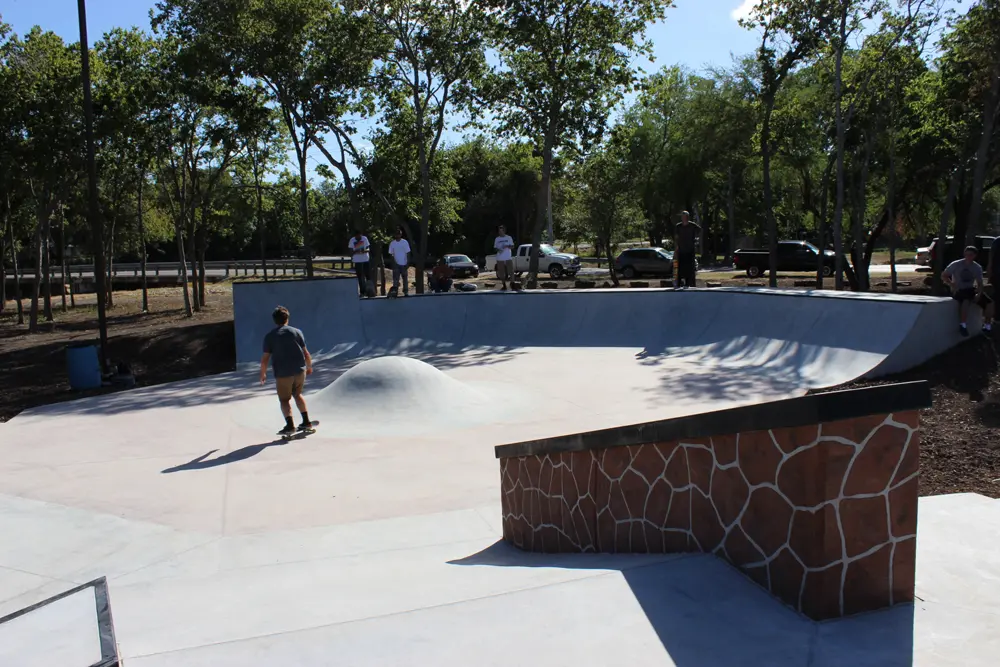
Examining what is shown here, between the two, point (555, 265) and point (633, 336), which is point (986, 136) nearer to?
point (633, 336)

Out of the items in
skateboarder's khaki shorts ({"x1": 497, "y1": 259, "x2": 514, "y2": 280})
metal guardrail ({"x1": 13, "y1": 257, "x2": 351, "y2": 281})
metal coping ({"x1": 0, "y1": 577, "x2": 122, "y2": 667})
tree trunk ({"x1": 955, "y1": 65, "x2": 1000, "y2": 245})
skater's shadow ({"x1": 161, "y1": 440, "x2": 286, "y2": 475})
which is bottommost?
skater's shadow ({"x1": 161, "y1": 440, "x2": 286, "y2": 475})

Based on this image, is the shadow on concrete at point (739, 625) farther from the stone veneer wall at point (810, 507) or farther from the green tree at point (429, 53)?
the green tree at point (429, 53)

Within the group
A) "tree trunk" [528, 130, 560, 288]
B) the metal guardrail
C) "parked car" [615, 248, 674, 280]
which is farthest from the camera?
the metal guardrail

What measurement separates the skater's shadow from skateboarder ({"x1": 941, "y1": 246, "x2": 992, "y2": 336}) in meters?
9.13

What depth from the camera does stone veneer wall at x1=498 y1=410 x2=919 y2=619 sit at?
10.1 ft

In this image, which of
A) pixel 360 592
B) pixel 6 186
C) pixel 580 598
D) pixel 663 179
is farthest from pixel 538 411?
pixel 663 179

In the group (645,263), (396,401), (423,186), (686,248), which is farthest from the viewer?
(645,263)

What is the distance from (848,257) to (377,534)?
26405mm

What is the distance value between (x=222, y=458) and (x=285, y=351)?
1456 millimetres

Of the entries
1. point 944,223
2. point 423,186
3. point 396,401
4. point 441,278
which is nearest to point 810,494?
point 396,401

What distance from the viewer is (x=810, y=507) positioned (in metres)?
3.09

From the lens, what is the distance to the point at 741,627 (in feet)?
9.96

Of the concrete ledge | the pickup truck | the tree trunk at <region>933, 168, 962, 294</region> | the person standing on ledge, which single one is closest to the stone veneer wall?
the concrete ledge

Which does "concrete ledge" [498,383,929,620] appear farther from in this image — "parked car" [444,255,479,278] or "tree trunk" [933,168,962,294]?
"parked car" [444,255,479,278]
